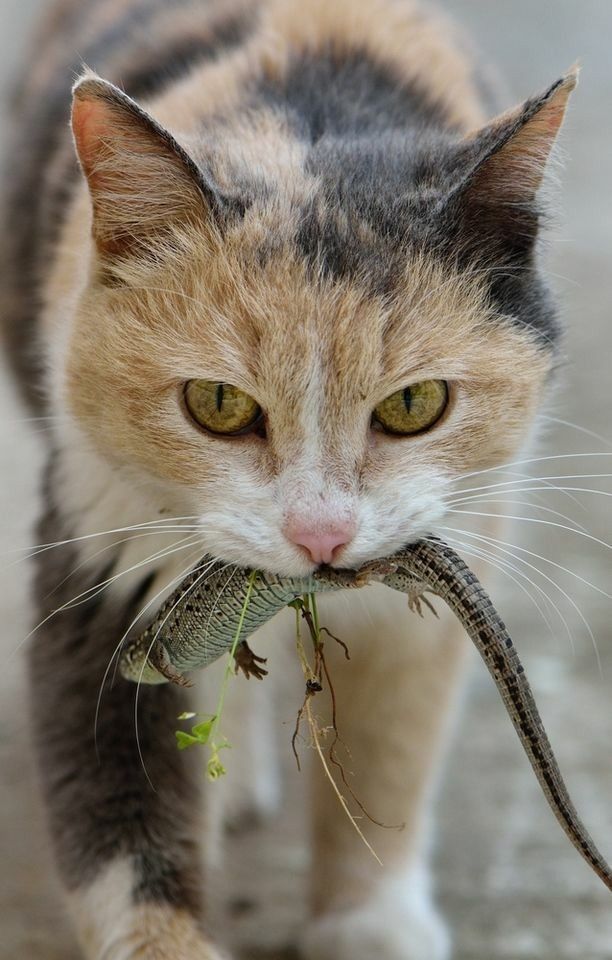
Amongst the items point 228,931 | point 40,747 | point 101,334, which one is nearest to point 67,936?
point 228,931

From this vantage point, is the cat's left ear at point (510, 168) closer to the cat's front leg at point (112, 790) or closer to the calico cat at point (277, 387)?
the calico cat at point (277, 387)

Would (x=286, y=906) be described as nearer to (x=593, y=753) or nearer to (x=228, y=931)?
(x=228, y=931)

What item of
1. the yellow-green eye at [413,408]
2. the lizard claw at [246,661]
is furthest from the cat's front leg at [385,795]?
the yellow-green eye at [413,408]

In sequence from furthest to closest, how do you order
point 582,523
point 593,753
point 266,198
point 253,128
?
point 582,523
point 593,753
point 253,128
point 266,198

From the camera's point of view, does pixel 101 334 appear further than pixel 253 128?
No

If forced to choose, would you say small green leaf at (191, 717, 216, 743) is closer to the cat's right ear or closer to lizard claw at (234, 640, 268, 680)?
lizard claw at (234, 640, 268, 680)

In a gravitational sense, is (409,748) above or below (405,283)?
below

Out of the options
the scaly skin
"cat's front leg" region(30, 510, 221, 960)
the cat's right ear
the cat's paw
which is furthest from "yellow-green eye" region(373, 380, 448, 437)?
the cat's paw
